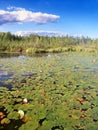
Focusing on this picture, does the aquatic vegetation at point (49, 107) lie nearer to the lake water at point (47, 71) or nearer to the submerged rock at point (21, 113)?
the submerged rock at point (21, 113)

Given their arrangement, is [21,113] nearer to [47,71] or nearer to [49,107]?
[49,107]

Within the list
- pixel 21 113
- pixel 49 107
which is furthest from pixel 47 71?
pixel 21 113

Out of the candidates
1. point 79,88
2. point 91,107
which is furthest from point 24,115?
point 79,88

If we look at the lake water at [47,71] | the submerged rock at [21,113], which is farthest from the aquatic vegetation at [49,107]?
the lake water at [47,71]

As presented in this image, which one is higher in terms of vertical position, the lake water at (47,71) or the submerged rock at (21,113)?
the lake water at (47,71)

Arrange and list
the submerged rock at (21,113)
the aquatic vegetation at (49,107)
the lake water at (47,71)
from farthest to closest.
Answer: the lake water at (47,71) < the submerged rock at (21,113) < the aquatic vegetation at (49,107)

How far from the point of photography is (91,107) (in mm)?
6648

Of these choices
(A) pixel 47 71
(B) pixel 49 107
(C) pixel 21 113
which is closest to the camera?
(C) pixel 21 113

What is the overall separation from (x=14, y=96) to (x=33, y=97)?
0.75 meters

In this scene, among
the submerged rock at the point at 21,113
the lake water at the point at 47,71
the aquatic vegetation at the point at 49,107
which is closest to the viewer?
the aquatic vegetation at the point at 49,107

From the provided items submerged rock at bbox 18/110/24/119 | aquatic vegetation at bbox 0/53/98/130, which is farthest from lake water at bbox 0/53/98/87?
submerged rock at bbox 18/110/24/119

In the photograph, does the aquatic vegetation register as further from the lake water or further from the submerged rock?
the lake water

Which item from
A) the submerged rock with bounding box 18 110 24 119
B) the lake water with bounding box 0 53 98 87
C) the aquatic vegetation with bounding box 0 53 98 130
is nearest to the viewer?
the aquatic vegetation with bounding box 0 53 98 130

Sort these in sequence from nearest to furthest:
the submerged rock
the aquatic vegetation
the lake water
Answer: the aquatic vegetation, the submerged rock, the lake water
